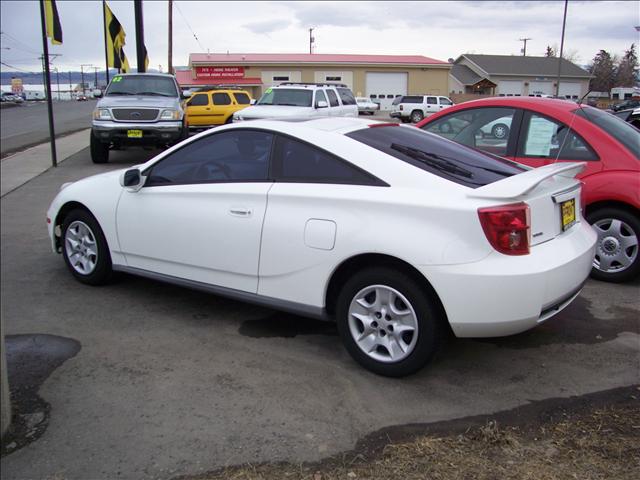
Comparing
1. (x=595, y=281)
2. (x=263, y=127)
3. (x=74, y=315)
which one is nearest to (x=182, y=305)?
(x=74, y=315)

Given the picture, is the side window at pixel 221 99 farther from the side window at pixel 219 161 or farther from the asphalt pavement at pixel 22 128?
the side window at pixel 219 161

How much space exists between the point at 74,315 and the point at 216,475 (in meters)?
2.45

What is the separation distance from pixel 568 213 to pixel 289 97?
14.6 metres

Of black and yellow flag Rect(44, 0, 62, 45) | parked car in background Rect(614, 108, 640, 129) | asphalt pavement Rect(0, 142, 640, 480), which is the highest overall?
black and yellow flag Rect(44, 0, 62, 45)

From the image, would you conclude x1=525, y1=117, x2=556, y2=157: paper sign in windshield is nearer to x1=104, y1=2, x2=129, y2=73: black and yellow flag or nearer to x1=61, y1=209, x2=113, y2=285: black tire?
x1=61, y1=209, x2=113, y2=285: black tire

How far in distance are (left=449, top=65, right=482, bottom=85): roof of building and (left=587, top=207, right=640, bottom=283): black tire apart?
180 ft

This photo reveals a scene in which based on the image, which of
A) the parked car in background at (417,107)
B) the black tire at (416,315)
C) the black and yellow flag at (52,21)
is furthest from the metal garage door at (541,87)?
the black tire at (416,315)

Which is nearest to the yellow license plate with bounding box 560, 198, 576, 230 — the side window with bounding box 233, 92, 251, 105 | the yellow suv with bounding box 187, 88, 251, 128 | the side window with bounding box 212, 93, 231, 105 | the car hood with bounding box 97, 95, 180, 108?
the car hood with bounding box 97, 95, 180, 108

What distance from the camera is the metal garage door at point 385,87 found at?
2127 inches

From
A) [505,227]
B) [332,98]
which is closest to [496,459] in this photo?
[505,227]

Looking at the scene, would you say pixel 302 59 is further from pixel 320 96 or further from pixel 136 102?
pixel 136 102

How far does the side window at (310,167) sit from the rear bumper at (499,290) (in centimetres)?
79

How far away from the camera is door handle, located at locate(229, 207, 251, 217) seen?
4037 mm

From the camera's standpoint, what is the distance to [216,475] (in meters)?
2.70
